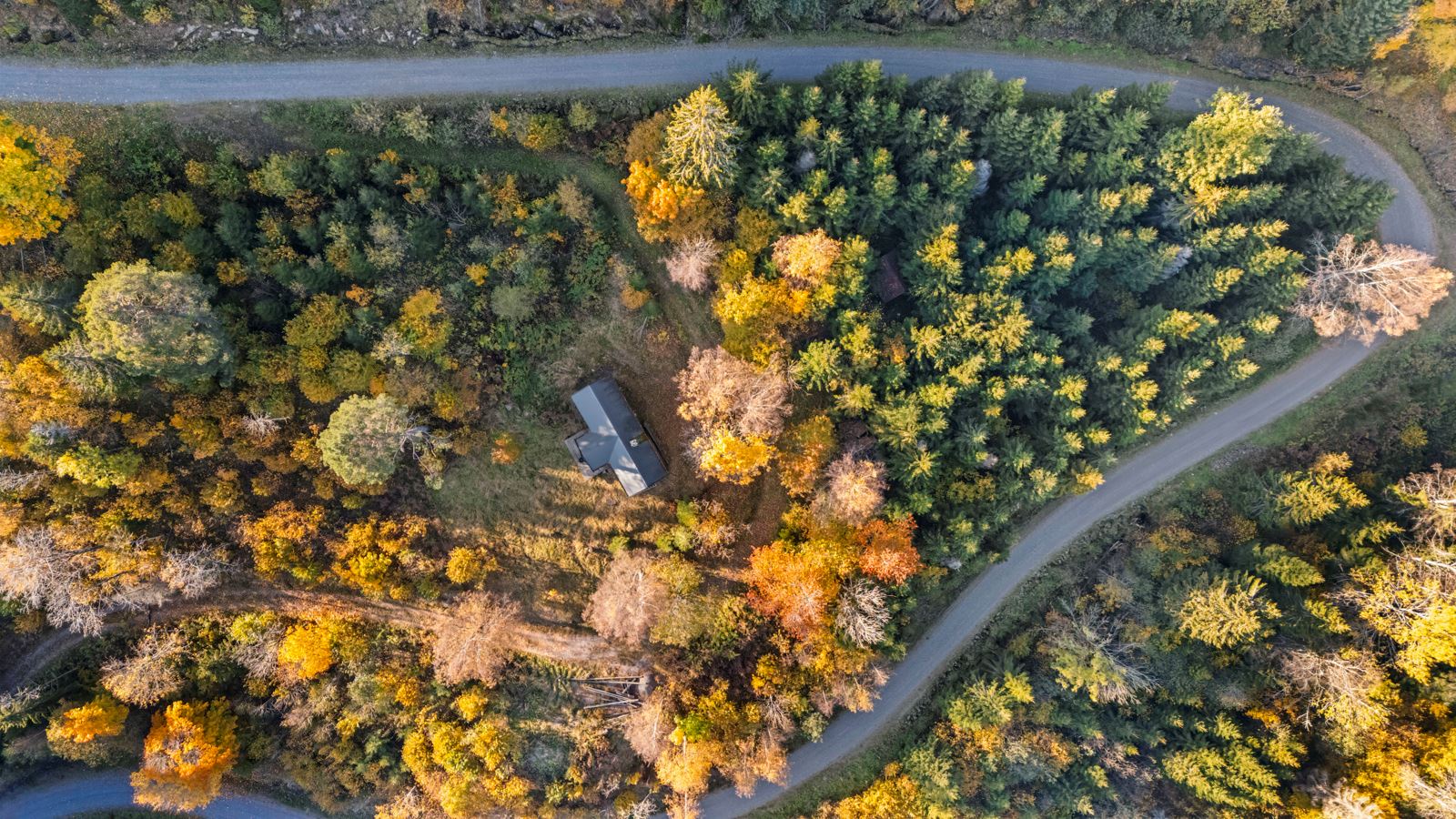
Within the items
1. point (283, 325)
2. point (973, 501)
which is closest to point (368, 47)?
point (283, 325)

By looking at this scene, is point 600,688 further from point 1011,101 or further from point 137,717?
point 1011,101

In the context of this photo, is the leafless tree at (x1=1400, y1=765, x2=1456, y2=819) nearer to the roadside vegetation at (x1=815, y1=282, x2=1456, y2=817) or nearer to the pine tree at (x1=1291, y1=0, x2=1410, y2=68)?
the roadside vegetation at (x1=815, y1=282, x2=1456, y2=817)

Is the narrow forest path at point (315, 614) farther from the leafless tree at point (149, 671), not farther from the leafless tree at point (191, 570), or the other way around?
the leafless tree at point (191, 570)

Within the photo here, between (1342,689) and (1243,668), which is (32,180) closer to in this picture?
(1243,668)

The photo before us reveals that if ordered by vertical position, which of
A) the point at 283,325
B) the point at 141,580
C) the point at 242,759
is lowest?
the point at 242,759

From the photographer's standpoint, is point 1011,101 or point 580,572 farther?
point 580,572

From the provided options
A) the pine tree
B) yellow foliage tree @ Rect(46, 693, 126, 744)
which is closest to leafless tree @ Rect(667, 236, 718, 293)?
the pine tree
